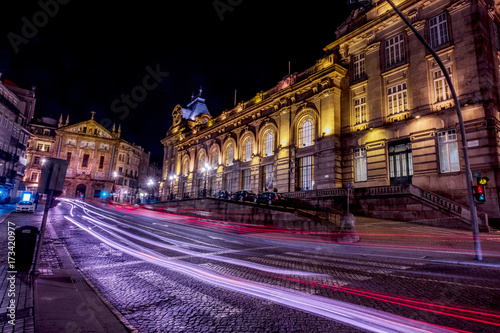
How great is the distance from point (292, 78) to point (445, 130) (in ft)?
63.0

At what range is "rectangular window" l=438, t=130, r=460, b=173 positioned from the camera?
802 inches

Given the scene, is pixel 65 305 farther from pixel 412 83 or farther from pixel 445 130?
pixel 412 83

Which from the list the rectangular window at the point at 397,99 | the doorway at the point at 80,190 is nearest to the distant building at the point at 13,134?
the doorway at the point at 80,190

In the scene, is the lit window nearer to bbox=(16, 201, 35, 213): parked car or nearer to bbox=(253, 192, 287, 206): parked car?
bbox=(253, 192, 287, 206): parked car

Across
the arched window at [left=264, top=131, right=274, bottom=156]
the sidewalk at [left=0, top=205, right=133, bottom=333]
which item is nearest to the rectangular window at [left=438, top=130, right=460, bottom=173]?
the arched window at [left=264, top=131, right=274, bottom=156]

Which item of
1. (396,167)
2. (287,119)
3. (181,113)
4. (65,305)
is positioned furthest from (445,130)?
(181,113)

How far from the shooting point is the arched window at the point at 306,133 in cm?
3152

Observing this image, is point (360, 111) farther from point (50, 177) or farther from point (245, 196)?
point (50, 177)

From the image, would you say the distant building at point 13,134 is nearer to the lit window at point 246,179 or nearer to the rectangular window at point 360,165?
the lit window at point 246,179

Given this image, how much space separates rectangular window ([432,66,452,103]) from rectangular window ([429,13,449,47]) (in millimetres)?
2766

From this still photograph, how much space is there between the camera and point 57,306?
380 centimetres

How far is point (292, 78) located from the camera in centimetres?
3481

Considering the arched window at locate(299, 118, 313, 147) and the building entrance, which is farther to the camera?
the arched window at locate(299, 118, 313, 147)

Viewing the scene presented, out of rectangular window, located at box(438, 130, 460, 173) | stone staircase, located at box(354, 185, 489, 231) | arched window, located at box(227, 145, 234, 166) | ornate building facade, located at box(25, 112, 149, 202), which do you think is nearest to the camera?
stone staircase, located at box(354, 185, 489, 231)
